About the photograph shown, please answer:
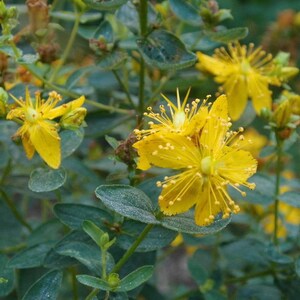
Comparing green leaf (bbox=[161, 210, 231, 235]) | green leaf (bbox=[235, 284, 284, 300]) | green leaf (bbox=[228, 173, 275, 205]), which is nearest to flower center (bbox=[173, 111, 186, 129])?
green leaf (bbox=[161, 210, 231, 235])

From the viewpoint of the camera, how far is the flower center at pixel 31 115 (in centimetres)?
111

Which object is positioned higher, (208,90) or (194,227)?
(194,227)

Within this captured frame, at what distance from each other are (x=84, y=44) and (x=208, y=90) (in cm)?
76

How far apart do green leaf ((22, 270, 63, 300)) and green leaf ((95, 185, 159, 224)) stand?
0.53ft

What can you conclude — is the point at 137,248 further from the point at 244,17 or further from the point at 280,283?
the point at 244,17

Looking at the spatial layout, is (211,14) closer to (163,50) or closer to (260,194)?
(163,50)

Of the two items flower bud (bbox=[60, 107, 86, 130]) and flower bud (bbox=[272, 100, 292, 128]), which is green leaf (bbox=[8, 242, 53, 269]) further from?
flower bud (bbox=[272, 100, 292, 128])

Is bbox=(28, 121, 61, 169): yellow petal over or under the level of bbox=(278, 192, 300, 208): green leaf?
over

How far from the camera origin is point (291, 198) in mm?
1301

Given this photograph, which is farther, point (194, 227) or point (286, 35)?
point (286, 35)

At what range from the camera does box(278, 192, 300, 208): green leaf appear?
50.5 inches

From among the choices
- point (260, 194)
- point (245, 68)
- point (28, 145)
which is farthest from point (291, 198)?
point (28, 145)

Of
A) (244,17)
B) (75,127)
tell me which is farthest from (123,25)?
(244,17)

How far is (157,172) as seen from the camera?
1534mm
